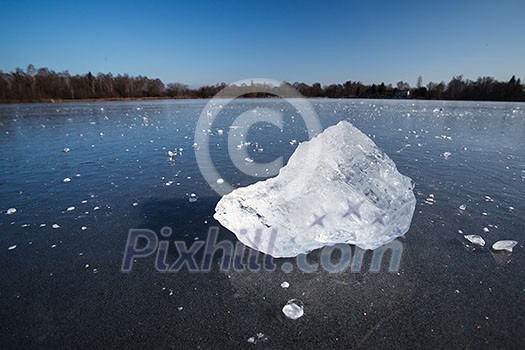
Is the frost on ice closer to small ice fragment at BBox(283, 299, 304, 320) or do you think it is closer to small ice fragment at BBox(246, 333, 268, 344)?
small ice fragment at BBox(283, 299, 304, 320)

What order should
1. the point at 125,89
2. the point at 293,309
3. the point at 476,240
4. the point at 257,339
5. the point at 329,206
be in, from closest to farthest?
the point at 257,339 → the point at 293,309 → the point at 329,206 → the point at 476,240 → the point at 125,89

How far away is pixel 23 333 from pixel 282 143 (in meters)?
8.94

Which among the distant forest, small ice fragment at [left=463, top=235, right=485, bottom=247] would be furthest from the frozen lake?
the distant forest

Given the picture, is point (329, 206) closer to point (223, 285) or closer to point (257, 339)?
point (223, 285)

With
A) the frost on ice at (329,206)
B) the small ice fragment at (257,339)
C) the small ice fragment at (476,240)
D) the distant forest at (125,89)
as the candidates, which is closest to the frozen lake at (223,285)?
the small ice fragment at (257,339)

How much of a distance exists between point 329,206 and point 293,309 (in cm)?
114

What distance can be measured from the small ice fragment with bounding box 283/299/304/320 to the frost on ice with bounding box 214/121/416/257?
657mm

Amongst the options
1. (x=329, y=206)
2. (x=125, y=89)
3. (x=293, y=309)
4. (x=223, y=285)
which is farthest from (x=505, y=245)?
(x=125, y=89)

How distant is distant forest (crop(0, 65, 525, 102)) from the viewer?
212 feet

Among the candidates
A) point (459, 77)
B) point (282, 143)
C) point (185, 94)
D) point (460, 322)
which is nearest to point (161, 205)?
point (460, 322)

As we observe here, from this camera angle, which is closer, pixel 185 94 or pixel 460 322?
pixel 460 322

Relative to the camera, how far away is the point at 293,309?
231cm

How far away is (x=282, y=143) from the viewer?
1023 cm

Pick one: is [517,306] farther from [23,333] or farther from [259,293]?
[23,333]
